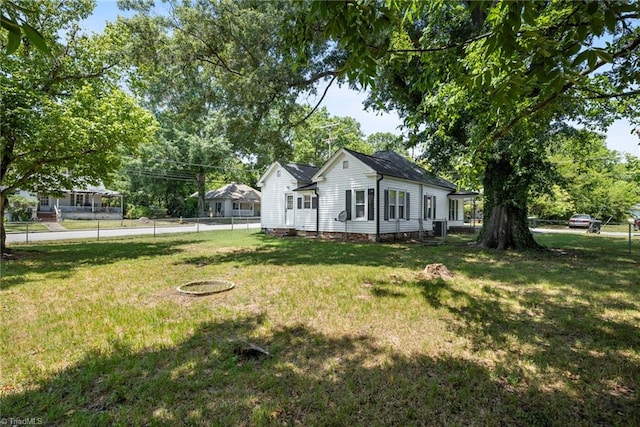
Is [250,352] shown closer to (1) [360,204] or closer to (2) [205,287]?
(2) [205,287]

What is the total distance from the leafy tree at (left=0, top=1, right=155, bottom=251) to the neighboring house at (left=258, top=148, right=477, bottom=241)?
340 inches

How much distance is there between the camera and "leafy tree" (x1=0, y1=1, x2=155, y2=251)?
28.8 ft

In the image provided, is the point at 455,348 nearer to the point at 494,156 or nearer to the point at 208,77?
the point at 494,156

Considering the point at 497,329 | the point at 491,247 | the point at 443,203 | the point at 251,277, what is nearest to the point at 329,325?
the point at 497,329

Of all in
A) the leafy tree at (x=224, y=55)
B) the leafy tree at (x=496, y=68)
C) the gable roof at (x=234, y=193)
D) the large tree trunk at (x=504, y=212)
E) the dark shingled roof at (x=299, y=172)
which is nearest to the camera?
the leafy tree at (x=496, y=68)

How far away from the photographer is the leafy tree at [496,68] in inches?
89.0

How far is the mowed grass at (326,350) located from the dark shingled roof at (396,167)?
27.4 feet

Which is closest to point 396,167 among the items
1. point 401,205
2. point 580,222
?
point 401,205

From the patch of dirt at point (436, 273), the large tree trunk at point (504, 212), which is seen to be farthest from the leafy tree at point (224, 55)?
the large tree trunk at point (504, 212)

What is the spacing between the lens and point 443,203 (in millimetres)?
20812

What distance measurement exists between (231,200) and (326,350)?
4066 centimetres

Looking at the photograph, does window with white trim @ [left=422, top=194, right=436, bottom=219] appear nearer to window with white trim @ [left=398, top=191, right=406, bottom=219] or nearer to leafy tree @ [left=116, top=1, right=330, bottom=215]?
window with white trim @ [left=398, top=191, right=406, bottom=219]

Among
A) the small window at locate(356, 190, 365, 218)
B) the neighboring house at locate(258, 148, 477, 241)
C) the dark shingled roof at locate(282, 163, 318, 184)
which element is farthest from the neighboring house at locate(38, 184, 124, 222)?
the small window at locate(356, 190, 365, 218)

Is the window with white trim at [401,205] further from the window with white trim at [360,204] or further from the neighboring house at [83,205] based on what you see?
the neighboring house at [83,205]
